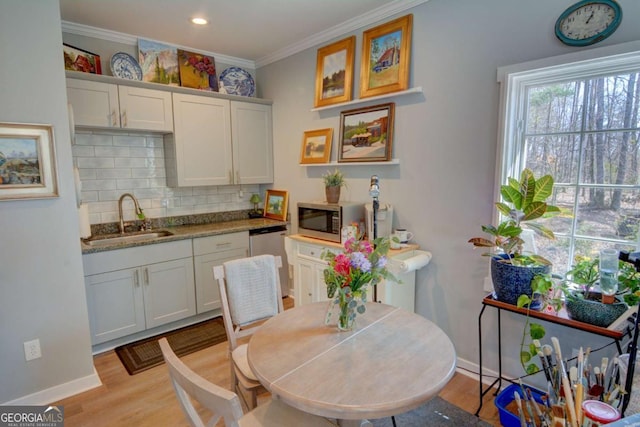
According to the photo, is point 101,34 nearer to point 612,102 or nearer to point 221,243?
point 221,243

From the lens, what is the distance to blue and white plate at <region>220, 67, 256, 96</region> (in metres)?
3.62

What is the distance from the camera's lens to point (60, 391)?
2.20m

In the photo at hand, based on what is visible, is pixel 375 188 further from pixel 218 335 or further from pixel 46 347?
pixel 46 347

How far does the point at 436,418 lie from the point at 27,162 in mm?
2780

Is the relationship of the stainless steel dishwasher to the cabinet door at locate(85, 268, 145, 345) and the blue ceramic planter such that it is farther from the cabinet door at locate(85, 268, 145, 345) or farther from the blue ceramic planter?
the blue ceramic planter

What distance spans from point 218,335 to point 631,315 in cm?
279

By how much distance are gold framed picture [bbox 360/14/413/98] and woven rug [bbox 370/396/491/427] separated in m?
2.14

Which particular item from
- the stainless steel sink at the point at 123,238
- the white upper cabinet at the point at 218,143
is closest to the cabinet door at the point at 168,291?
the stainless steel sink at the point at 123,238

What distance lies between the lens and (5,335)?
6.58ft

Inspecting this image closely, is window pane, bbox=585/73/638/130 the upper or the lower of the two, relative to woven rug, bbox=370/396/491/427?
upper

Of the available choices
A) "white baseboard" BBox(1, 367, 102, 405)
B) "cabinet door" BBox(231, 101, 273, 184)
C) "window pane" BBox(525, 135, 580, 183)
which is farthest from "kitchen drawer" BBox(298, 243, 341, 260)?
"white baseboard" BBox(1, 367, 102, 405)

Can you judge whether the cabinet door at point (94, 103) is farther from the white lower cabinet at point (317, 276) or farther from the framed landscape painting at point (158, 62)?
the white lower cabinet at point (317, 276)

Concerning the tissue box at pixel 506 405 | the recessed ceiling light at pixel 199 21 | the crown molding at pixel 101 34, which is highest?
the recessed ceiling light at pixel 199 21

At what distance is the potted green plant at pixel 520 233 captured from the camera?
178 cm
